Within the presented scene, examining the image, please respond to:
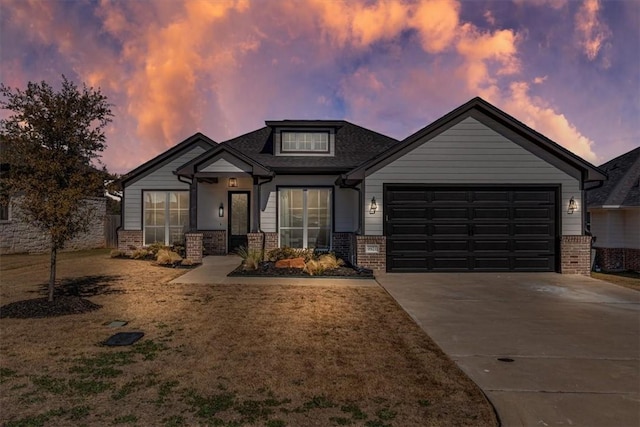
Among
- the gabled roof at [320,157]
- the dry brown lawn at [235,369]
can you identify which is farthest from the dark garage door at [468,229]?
the dry brown lawn at [235,369]

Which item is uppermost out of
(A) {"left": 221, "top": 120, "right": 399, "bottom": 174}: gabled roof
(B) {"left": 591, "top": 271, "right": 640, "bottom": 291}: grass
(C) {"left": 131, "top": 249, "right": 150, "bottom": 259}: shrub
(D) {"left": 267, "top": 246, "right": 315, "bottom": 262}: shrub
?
(A) {"left": 221, "top": 120, "right": 399, "bottom": 174}: gabled roof

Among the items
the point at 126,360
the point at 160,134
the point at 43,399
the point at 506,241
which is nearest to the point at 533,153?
the point at 506,241

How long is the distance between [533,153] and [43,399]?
12946mm

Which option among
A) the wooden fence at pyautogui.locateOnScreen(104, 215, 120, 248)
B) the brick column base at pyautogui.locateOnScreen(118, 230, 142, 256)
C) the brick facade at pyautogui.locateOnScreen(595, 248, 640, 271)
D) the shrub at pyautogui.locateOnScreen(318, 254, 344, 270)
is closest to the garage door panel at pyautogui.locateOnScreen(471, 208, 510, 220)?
the shrub at pyautogui.locateOnScreen(318, 254, 344, 270)

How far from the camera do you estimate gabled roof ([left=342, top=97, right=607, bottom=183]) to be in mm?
11773

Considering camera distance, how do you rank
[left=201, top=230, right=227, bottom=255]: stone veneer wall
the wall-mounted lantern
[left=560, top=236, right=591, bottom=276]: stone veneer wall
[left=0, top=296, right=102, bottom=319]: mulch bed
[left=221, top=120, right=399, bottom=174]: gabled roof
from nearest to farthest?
[left=0, top=296, right=102, bottom=319]: mulch bed
[left=560, top=236, right=591, bottom=276]: stone veneer wall
the wall-mounted lantern
[left=221, top=120, right=399, bottom=174]: gabled roof
[left=201, top=230, right=227, bottom=255]: stone veneer wall

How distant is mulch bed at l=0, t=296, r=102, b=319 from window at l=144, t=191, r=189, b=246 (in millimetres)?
9414

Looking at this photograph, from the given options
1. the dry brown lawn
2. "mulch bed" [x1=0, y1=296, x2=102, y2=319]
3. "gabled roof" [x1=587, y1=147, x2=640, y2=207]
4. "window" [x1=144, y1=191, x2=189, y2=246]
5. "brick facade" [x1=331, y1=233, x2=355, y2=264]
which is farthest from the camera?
"window" [x1=144, y1=191, x2=189, y2=246]

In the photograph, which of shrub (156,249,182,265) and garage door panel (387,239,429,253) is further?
shrub (156,249,182,265)

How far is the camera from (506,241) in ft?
39.5

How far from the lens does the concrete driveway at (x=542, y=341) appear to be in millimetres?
3586

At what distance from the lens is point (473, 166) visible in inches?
476

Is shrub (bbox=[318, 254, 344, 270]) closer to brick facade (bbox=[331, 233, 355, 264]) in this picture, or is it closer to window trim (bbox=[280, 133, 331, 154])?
brick facade (bbox=[331, 233, 355, 264])

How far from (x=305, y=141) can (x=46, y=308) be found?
1141cm
